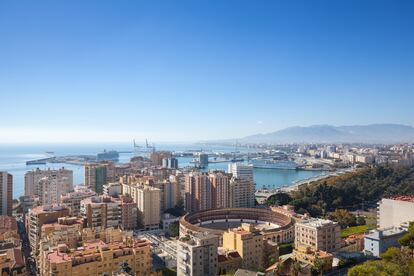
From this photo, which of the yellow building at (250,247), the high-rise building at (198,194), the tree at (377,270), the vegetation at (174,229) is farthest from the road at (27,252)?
the tree at (377,270)

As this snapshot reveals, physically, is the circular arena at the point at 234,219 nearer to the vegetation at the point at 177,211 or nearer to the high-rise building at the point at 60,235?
the vegetation at the point at 177,211

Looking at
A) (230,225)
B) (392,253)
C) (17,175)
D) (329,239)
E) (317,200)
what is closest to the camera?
(392,253)

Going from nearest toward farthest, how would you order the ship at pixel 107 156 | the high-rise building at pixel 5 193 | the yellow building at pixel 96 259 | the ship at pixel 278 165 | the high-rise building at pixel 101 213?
the yellow building at pixel 96 259 → the high-rise building at pixel 101 213 → the high-rise building at pixel 5 193 → the ship at pixel 278 165 → the ship at pixel 107 156

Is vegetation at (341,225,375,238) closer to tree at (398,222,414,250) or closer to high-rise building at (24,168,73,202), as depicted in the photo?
tree at (398,222,414,250)

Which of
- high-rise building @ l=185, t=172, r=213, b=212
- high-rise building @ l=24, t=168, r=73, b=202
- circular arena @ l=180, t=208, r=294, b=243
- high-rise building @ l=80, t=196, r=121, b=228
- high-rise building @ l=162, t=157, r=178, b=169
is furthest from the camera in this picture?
high-rise building @ l=162, t=157, r=178, b=169

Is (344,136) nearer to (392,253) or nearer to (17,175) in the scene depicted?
(17,175)

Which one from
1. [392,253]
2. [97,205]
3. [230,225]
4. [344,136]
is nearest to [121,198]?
[97,205]

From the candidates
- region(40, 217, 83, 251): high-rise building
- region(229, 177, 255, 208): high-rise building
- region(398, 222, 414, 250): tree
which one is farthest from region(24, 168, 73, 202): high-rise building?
region(398, 222, 414, 250): tree
